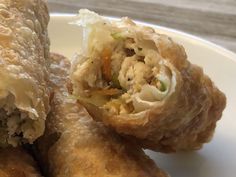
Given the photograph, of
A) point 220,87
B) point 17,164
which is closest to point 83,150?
point 17,164

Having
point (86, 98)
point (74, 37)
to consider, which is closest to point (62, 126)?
point (86, 98)

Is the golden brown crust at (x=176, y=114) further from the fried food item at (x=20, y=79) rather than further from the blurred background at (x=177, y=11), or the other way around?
the blurred background at (x=177, y=11)

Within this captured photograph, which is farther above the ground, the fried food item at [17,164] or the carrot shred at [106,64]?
the carrot shred at [106,64]

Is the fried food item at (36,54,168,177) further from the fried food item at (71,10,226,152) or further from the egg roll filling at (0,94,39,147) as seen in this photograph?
the egg roll filling at (0,94,39,147)

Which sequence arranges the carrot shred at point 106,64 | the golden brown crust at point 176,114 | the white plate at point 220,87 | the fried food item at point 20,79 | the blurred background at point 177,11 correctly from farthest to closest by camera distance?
1. the blurred background at point 177,11
2. the white plate at point 220,87
3. the carrot shred at point 106,64
4. the golden brown crust at point 176,114
5. the fried food item at point 20,79

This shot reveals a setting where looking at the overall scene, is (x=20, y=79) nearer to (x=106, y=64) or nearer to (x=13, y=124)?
(x=13, y=124)

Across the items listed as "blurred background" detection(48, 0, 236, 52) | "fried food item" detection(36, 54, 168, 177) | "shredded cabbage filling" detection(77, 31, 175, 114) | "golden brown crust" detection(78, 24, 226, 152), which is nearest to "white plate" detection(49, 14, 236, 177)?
"golden brown crust" detection(78, 24, 226, 152)

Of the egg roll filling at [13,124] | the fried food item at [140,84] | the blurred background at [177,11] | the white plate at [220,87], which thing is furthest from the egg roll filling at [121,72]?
the blurred background at [177,11]
